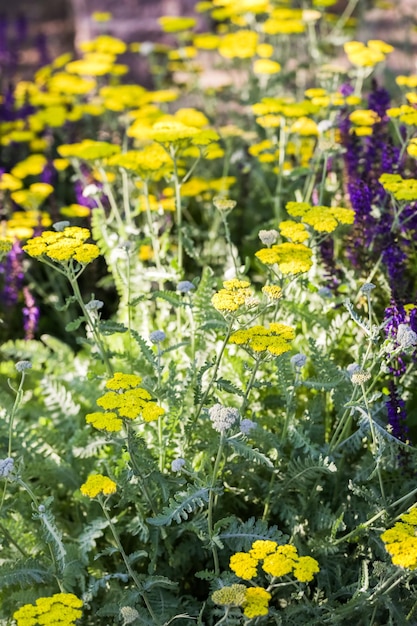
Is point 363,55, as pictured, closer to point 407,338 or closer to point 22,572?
point 407,338

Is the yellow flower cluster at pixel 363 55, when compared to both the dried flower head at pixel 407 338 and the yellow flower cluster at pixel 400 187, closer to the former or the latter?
the yellow flower cluster at pixel 400 187

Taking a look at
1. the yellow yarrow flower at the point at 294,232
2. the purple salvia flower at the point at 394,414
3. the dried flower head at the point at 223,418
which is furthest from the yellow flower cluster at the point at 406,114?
the dried flower head at the point at 223,418

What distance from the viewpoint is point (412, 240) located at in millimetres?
2766

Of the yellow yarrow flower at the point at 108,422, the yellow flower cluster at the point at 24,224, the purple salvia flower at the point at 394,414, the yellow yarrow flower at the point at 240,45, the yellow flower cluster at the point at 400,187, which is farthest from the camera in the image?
the yellow yarrow flower at the point at 240,45

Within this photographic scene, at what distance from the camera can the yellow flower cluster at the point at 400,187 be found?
2.31m

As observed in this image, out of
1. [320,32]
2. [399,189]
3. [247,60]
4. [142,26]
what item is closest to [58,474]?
[399,189]

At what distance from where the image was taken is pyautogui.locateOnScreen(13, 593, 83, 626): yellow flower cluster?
64.1 inches

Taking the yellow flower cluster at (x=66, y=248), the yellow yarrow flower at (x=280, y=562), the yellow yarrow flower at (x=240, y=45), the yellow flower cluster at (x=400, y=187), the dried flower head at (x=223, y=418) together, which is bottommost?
the yellow yarrow flower at (x=280, y=562)

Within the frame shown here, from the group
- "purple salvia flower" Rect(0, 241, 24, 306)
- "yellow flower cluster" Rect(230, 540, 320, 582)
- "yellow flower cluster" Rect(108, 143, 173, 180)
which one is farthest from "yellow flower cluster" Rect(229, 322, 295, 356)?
"purple salvia flower" Rect(0, 241, 24, 306)

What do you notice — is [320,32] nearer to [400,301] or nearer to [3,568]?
[400,301]

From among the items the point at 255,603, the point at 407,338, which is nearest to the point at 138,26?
the point at 407,338

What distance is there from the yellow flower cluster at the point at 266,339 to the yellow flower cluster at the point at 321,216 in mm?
361

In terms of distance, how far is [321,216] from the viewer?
2.27m

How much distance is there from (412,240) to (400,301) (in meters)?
0.46
